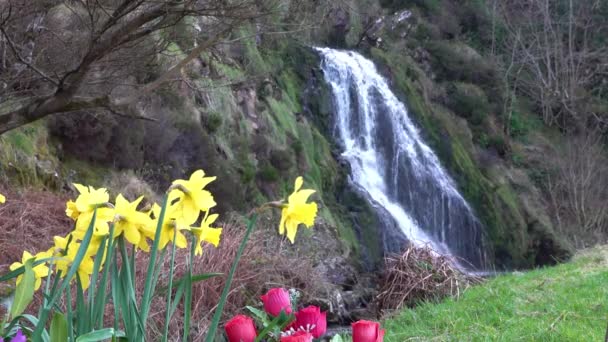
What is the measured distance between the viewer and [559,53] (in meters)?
28.0

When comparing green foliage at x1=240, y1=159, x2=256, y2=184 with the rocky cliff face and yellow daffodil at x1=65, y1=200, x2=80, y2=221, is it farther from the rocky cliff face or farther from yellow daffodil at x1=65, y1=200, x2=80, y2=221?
yellow daffodil at x1=65, y1=200, x2=80, y2=221

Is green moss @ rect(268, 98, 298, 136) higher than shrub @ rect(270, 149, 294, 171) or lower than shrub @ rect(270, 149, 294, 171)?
higher

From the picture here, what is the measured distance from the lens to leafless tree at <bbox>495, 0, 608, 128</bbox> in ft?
90.8

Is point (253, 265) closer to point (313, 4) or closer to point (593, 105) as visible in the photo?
point (313, 4)

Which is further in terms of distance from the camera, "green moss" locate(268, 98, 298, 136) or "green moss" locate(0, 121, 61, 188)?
"green moss" locate(268, 98, 298, 136)

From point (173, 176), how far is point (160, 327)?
299 inches

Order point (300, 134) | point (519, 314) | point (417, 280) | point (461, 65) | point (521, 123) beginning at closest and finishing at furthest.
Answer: point (519, 314) < point (417, 280) < point (300, 134) < point (521, 123) < point (461, 65)

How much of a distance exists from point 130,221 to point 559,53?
94.6ft

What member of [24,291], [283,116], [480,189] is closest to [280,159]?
[283,116]

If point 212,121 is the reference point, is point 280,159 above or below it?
below

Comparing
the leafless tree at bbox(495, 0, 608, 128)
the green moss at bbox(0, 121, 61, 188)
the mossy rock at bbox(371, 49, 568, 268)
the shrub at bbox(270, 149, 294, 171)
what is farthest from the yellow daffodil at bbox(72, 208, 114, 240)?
the leafless tree at bbox(495, 0, 608, 128)

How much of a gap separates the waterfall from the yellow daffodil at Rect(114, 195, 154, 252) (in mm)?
15787

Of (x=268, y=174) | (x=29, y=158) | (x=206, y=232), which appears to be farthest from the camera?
(x=268, y=174)

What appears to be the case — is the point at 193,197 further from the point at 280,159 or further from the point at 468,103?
the point at 468,103
